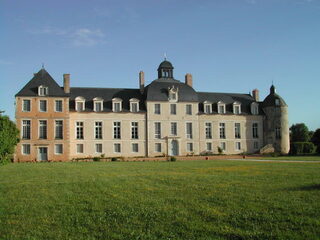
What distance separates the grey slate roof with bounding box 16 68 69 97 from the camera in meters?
37.0

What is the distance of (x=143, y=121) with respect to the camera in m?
41.3

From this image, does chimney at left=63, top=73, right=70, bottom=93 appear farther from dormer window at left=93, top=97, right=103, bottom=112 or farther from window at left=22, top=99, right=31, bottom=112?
window at left=22, top=99, right=31, bottom=112

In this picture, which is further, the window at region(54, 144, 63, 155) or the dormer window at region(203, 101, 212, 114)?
the dormer window at region(203, 101, 212, 114)

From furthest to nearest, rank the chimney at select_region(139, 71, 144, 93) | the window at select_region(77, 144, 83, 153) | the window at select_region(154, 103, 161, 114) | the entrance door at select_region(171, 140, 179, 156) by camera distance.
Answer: the chimney at select_region(139, 71, 144, 93)
the entrance door at select_region(171, 140, 179, 156)
the window at select_region(154, 103, 161, 114)
the window at select_region(77, 144, 83, 153)

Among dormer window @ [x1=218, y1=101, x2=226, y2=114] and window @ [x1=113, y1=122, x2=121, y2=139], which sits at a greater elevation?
dormer window @ [x1=218, y1=101, x2=226, y2=114]

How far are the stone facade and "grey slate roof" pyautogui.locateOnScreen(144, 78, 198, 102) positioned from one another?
0.12 metres

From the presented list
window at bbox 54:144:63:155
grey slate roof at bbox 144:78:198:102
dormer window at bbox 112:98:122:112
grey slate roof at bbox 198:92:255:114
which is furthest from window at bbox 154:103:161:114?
window at bbox 54:144:63:155

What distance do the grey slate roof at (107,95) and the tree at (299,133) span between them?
35.6 metres

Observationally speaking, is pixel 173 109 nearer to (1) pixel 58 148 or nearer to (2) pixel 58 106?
(2) pixel 58 106

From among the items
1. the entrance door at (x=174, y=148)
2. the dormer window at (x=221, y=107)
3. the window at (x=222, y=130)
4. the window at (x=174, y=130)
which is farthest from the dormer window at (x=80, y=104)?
the window at (x=222, y=130)

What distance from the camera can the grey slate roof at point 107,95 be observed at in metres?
40.2

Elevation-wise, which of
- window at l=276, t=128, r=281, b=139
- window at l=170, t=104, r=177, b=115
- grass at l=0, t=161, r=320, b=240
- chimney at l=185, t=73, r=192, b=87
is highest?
chimney at l=185, t=73, r=192, b=87

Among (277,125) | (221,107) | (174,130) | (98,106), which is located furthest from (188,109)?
(277,125)

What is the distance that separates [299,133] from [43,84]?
49.3 m
